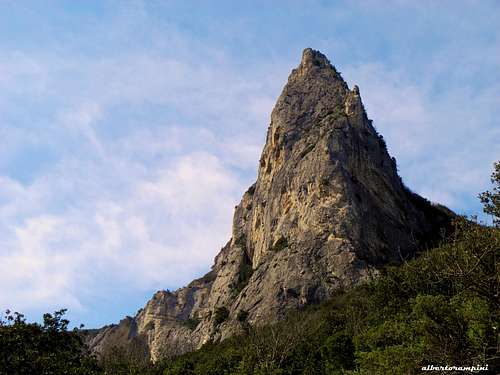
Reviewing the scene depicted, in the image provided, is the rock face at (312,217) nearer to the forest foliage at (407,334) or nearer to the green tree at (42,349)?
the forest foliage at (407,334)

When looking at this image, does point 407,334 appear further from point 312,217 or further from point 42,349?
point 312,217

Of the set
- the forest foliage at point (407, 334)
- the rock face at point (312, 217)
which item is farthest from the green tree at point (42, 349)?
the rock face at point (312, 217)

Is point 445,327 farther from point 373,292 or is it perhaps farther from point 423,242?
point 423,242

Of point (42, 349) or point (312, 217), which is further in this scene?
point (312, 217)

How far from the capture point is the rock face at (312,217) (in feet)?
267

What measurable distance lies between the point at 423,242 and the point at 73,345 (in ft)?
234

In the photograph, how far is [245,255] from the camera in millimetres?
110375

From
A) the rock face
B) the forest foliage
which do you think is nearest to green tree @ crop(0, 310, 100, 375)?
the forest foliage

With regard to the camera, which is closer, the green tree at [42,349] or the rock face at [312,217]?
the green tree at [42,349]

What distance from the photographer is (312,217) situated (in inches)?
3460

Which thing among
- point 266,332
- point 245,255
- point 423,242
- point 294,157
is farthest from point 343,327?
point 245,255

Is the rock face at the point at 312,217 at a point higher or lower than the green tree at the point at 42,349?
higher

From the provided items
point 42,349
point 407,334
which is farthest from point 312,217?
point 42,349

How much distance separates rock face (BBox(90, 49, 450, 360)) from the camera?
81312 millimetres
